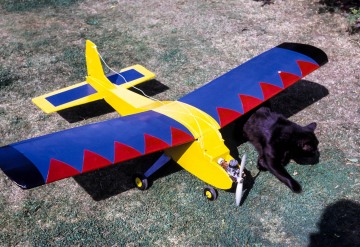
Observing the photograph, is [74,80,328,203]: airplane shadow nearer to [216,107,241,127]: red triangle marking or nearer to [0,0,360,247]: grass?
[0,0,360,247]: grass

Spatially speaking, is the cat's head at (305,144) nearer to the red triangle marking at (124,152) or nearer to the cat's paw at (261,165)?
the cat's paw at (261,165)

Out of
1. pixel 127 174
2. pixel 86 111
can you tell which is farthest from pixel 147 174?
pixel 86 111

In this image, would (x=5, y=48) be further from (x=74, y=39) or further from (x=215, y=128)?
(x=215, y=128)

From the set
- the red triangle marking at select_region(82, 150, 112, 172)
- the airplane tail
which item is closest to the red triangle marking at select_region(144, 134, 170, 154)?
the red triangle marking at select_region(82, 150, 112, 172)

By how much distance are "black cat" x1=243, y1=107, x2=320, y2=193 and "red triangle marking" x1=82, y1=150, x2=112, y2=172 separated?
8.26 ft

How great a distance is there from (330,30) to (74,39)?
6.44 meters

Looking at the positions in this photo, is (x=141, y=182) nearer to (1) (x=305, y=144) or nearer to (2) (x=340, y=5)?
(1) (x=305, y=144)

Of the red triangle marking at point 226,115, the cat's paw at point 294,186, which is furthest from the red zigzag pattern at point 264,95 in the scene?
the cat's paw at point 294,186

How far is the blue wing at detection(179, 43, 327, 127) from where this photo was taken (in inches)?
269

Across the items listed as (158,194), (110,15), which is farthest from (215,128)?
(110,15)

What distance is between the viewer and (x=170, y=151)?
6.61 m

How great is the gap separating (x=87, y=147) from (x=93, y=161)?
0.25m

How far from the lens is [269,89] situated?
7.21 m

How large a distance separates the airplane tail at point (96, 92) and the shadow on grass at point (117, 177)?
898 mm
